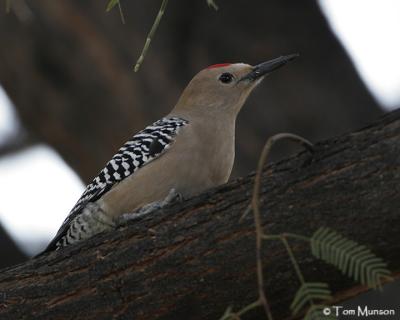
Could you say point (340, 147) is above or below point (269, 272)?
above

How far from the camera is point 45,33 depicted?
806 centimetres

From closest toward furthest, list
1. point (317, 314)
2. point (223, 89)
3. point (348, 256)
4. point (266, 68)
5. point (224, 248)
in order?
point (317, 314) < point (348, 256) < point (224, 248) < point (266, 68) < point (223, 89)

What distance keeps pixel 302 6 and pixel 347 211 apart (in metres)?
4.71

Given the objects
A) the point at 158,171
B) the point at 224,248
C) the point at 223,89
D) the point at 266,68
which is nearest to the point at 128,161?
the point at 158,171

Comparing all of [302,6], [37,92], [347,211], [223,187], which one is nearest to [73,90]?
[37,92]

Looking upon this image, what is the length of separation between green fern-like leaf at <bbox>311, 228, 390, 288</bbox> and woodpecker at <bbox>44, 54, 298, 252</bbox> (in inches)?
74.6

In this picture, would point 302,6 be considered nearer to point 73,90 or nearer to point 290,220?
point 73,90

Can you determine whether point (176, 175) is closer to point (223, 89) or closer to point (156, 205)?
point (156, 205)

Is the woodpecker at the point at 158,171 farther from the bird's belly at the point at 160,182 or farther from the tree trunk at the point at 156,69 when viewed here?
the tree trunk at the point at 156,69

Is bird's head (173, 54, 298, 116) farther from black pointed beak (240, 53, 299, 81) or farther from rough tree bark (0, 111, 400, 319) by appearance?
rough tree bark (0, 111, 400, 319)

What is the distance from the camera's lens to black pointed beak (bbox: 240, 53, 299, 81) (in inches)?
252

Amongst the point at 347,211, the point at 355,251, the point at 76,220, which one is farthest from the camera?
the point at 76,220

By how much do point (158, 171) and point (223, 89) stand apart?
1.25 meters

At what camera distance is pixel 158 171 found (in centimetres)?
577
